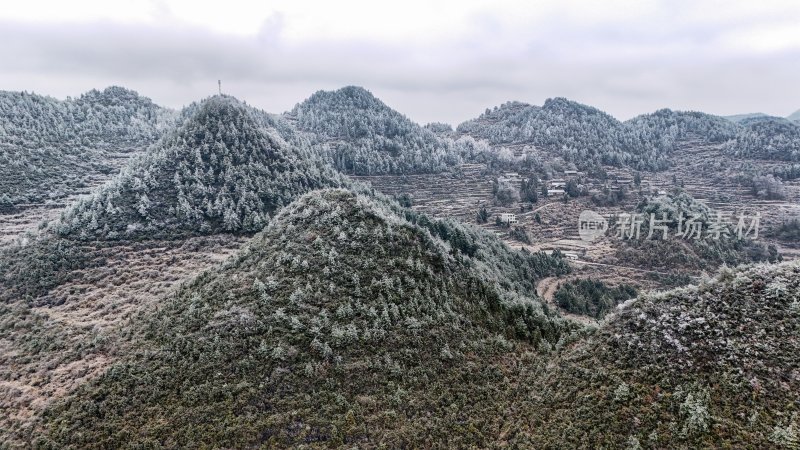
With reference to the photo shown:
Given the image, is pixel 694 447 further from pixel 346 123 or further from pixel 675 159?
pixel 675 159

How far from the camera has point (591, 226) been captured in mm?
105062

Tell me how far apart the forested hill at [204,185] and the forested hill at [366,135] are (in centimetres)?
5976

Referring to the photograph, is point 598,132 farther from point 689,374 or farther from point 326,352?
point 326,352

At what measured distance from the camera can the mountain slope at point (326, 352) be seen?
81.1ft

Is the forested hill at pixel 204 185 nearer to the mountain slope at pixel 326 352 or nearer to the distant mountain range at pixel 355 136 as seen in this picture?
the distant mountain range at pixel 355 136

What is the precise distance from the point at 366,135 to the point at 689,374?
445 feet

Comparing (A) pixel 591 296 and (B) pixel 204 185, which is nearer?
(B) pixel 204 185

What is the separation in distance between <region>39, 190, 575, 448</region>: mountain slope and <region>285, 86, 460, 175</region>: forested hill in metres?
95.3

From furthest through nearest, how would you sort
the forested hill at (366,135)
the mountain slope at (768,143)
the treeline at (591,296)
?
the mountain slope at (768,143) → the forested hill at (366,135) → the treeline at (591,296)

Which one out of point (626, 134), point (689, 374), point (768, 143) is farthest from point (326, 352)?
point (768, 143)

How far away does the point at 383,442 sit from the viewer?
944 inches

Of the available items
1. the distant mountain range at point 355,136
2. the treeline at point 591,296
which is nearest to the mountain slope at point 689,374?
the treeline at point 591,296

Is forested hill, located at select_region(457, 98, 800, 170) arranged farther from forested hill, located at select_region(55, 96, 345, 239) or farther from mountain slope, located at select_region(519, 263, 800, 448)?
mountain slope, located at select_region(519, 263, 800, 448)

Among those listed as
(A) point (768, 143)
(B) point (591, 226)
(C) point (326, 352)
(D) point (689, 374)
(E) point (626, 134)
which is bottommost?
(B) point (591, 226)
